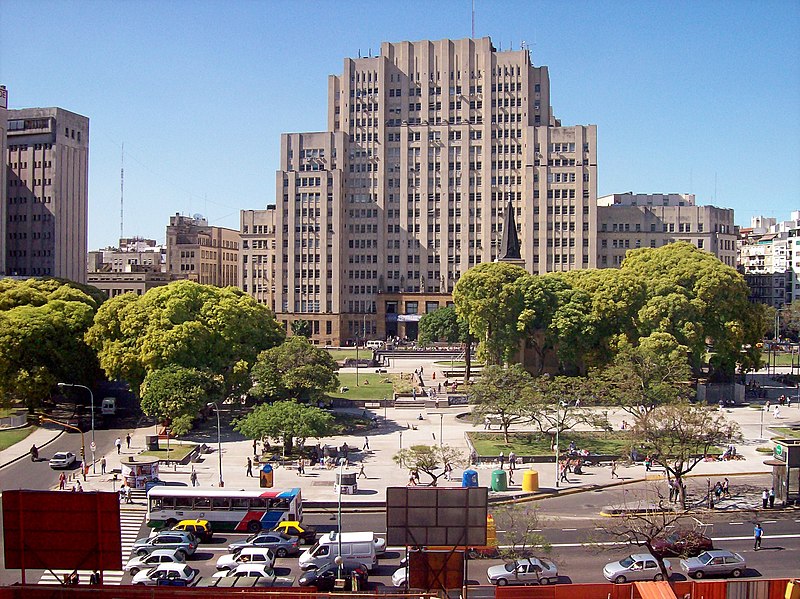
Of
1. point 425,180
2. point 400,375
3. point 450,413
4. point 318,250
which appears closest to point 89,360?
point 450,413

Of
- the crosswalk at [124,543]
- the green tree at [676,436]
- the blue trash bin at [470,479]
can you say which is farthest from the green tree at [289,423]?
the green tree at [676,436]

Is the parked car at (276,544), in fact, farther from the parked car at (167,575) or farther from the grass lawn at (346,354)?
the grass lawn at (346,354)

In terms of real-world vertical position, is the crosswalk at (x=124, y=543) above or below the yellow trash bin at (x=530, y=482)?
below

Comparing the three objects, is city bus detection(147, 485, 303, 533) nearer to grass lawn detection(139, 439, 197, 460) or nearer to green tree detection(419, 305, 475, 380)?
grass lawn detection(139, 439, 197, 460)

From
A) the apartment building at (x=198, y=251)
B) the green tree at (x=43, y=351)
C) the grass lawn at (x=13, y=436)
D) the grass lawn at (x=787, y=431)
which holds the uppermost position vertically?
the apartment building at (x=198, y=251)

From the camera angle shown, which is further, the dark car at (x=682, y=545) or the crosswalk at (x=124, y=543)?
the dark car at (x=682, y=545)

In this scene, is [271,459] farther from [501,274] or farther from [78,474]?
[501,274]

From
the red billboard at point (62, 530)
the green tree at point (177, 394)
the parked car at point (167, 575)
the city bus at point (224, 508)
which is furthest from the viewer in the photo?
the green tree at point (177, 394)

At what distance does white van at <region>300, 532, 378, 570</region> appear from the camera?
3200 cm

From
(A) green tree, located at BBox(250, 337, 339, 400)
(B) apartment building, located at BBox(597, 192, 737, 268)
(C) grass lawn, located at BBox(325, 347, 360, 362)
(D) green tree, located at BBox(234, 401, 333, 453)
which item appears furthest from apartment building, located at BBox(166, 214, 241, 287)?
(D) green tree, located at BBox(234, 401, 333, 453)

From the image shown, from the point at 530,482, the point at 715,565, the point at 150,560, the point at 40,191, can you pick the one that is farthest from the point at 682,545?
the point at 40,191

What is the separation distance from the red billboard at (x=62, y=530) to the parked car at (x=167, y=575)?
281 inches

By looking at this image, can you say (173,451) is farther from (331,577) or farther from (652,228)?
(652,228)

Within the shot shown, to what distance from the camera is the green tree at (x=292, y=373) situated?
2376 inches
